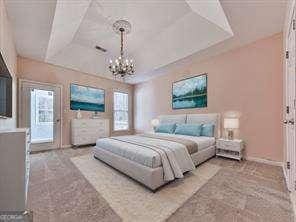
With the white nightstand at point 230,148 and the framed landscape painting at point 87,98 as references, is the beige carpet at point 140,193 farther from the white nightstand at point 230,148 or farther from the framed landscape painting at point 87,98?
the framed landscape painting at point 87,98

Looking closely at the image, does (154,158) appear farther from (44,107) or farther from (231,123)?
(44,107)

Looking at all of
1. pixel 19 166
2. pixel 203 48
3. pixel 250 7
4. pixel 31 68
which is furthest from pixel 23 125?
pixel 250 7

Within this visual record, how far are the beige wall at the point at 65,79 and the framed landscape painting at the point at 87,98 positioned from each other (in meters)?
0.15

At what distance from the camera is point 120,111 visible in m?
6.98

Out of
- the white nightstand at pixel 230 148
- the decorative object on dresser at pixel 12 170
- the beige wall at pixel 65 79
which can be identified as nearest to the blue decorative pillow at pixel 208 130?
the white nightstand at pixel 230 148

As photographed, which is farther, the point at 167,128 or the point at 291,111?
the point at 167,128

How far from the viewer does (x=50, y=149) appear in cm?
474

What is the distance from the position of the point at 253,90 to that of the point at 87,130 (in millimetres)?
5032

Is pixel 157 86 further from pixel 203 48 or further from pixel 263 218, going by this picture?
pixel 263 218

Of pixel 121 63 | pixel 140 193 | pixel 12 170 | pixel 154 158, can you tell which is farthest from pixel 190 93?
pixel 12 170

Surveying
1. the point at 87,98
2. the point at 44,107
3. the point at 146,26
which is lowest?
the point at 44,107

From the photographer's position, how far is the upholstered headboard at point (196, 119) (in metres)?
4.16

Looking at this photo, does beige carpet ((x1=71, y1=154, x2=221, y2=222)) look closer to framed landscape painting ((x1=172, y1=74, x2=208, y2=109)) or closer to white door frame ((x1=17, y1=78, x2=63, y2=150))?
framed landscape painting ((x1=172, y1=74, x2=208, y2=109))

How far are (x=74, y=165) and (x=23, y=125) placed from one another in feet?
7.47
